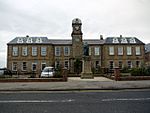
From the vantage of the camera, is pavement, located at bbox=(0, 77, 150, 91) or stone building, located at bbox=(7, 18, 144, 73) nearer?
pavement, located at bbox=(0, 77, 150, 91)

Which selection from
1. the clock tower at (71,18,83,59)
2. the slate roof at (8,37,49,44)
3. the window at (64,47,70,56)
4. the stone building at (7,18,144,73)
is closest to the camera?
the clock tower at (71,18,83,59)

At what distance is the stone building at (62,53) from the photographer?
57062 mm

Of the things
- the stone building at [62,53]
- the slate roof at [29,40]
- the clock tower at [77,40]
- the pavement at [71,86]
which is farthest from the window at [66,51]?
the pavement at [71,86]

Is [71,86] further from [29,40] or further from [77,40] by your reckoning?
[29,40]

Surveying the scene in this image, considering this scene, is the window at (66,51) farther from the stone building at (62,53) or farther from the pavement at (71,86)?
the pavement at (71,86)

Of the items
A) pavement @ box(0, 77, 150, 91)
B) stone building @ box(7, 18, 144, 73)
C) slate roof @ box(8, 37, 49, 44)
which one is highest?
slate roof @ box(8, 37, 49, 44)

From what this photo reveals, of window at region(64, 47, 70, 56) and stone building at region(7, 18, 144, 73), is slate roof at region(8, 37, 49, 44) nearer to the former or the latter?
stone building at region(7, 18, 144, 73)

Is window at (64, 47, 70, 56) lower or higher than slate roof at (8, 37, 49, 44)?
lower

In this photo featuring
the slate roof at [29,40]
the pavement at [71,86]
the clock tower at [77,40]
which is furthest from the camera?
the slate roof at [29,40]

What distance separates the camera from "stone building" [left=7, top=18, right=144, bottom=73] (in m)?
57.1

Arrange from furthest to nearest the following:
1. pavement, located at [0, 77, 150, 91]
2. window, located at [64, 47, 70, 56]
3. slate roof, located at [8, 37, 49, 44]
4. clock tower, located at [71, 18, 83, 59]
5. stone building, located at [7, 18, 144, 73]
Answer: window, located at [64, 47, 70, 56] → slate roof, located at [8, 37, 49, 44] → stone building, located at [7, 18, 144, 73] → clock tower, located at [71, 18, 83, 59] → pavement, located at [0, 77, 150, 91]

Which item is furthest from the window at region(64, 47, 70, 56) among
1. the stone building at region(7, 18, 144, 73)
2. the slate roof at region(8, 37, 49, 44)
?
the slate roof at region(8, 37, 49, 44)

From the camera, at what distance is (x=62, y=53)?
193 ft

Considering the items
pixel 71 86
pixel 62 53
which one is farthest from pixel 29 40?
pixel 71 86
